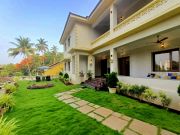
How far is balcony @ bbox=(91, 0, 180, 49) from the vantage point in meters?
4.53

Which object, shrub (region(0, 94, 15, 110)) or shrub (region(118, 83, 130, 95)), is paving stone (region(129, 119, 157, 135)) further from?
shrub (region(0, 94, 15, 110))

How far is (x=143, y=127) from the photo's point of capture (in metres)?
3.36

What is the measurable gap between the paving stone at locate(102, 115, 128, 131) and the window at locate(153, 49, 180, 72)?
18.8 ft

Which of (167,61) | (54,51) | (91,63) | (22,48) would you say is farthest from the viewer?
(54,51)

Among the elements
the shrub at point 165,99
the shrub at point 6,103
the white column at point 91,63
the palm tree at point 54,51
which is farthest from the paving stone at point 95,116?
the palm tree at point 54,51

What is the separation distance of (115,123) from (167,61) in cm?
643

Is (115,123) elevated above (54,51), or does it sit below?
below

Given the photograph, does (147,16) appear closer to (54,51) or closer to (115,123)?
(115,123)

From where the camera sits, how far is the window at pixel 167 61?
277 inches

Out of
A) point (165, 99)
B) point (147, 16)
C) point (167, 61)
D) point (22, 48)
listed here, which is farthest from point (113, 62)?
point (22, 48)

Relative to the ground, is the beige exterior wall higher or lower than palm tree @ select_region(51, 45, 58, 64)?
lower

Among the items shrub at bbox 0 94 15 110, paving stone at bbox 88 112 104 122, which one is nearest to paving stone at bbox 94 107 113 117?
paving stone at bbox 88 112 104 122

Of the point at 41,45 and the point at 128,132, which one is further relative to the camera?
the point at 41,45

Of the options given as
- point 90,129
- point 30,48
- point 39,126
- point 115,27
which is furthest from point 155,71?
point 30,48
